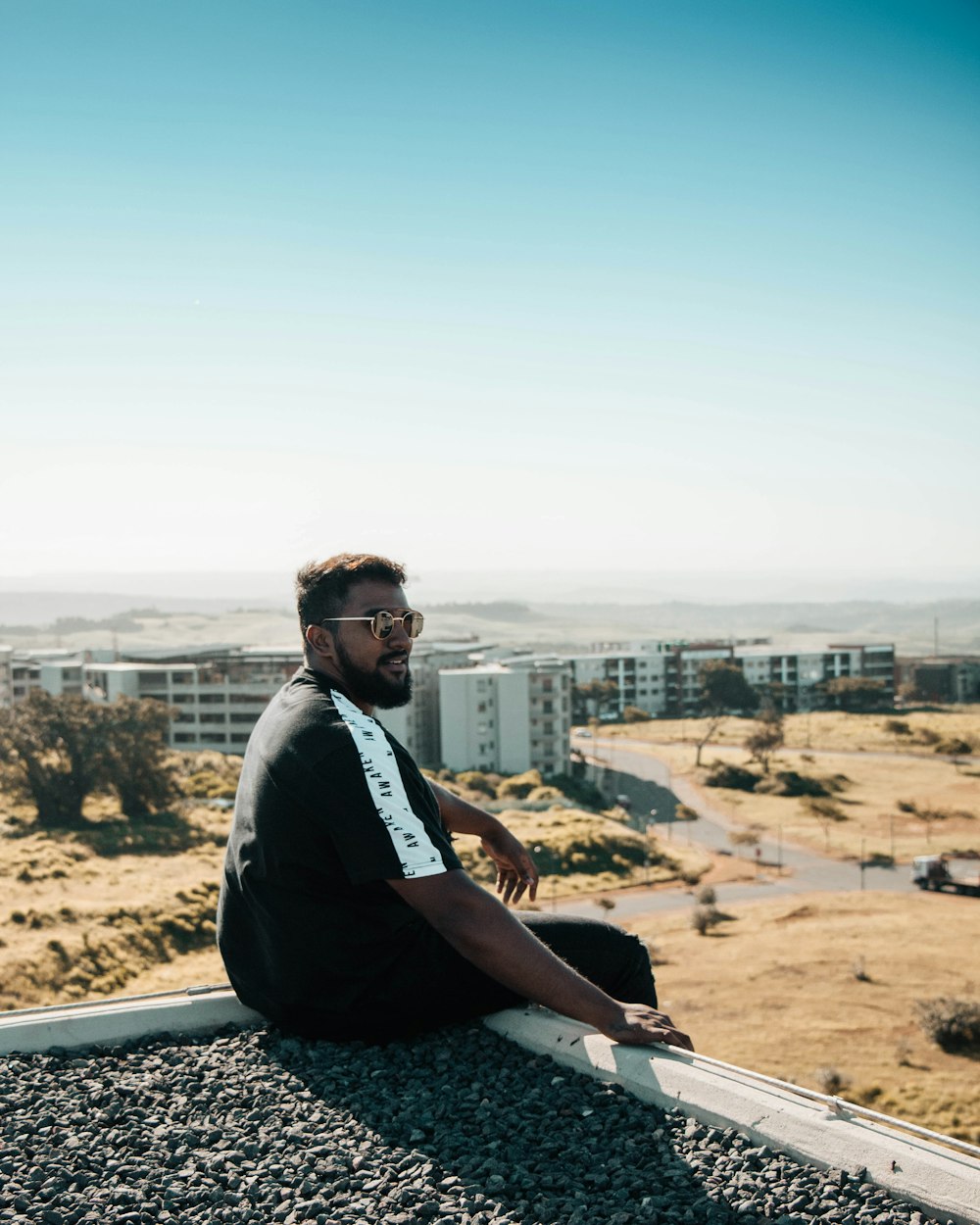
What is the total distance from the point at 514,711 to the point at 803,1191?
41988mm

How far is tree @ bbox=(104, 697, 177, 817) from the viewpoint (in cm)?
3366

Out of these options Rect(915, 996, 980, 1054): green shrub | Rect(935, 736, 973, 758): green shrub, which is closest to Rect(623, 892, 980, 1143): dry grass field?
Rect(915, 996, 980, 1054): green shrub

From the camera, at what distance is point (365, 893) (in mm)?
2707

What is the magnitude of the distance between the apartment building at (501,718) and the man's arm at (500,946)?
134 feet

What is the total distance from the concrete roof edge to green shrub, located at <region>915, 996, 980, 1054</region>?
1861cm

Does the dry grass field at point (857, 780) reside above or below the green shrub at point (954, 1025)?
below

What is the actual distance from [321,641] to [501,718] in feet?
135

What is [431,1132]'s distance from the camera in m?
2.42

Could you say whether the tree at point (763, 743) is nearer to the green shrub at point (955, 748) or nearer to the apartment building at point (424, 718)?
the green shrub at point (955, 748)

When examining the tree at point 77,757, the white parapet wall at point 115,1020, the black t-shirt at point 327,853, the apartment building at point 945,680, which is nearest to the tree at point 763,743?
the tree at point 77,757

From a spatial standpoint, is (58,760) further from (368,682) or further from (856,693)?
(856,693)

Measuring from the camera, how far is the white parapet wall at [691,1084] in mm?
2074

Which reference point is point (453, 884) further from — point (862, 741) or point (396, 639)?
point (862, 741)

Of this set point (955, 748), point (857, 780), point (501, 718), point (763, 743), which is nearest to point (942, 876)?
point (857, 780)
